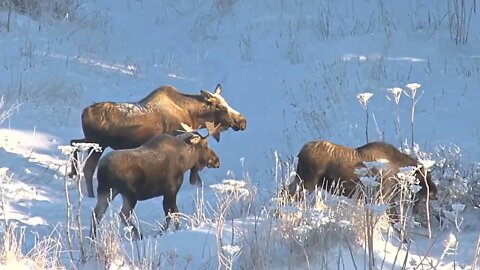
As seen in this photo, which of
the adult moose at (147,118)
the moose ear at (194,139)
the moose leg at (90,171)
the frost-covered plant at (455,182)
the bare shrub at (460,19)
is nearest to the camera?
the frost-covered plant at (455,182)

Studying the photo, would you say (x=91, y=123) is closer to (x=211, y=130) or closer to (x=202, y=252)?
(x=211, y=130)

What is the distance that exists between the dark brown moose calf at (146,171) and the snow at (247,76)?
0.34m

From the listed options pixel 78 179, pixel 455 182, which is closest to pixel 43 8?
pixel 455 182

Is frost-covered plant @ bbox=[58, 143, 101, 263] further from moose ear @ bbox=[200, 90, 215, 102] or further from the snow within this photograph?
moose ear @ bbox=[200, 90, 215, 102]

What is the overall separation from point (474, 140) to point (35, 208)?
5087 millimetres

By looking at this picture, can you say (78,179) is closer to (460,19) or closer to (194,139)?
(194,139)

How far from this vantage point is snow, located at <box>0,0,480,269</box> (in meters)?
10.9

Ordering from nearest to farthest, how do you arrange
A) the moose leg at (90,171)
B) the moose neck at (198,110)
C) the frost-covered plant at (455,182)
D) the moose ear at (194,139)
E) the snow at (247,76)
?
the frost-covered plant at (455,182) → the moose ear at (194,139) → the moose leg at (90,171) → the snow at (247,76) → the moose neck at (198,110)

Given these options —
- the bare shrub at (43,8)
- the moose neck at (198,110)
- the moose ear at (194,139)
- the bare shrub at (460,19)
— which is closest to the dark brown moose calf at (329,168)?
the moose ear at (194,139)

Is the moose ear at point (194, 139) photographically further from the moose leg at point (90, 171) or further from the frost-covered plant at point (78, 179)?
the frost-covered plant at point (78, 179)

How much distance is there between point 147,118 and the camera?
11.0 metres

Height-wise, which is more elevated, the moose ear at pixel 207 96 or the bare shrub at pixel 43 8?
the bare shrub at pixel 43 8

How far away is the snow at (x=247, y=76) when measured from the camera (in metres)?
10.9

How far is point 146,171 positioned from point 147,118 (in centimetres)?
234
